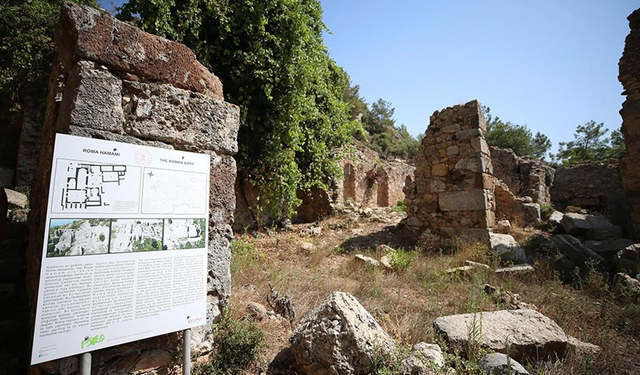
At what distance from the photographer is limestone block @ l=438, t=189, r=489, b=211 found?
16.9 feet

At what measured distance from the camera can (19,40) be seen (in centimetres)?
675

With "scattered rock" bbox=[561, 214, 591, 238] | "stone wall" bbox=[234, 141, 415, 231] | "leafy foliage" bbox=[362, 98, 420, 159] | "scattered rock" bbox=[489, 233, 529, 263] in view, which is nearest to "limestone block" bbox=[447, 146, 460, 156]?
"scattered rock" bbox=[489, 233, 529, 263]

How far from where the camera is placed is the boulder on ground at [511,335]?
2.05 meters

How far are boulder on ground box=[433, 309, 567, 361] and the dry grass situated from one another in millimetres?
97

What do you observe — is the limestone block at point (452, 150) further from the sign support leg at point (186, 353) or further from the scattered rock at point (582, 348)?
the sign support leg at point (186, 353)

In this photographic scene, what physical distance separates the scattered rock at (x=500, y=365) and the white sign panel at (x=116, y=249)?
181 cm

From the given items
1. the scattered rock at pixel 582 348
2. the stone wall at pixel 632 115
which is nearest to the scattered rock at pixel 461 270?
the scattered rock at pixel 582 348

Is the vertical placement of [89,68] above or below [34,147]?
below

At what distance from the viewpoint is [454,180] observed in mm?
5590

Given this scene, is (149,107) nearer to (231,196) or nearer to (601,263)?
(231,196)

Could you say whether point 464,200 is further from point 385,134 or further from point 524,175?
point 385,134

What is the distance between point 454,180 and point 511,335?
3.88 metres

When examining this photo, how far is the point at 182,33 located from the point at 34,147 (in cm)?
648

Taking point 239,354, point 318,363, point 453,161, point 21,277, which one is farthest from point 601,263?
point 21,277
